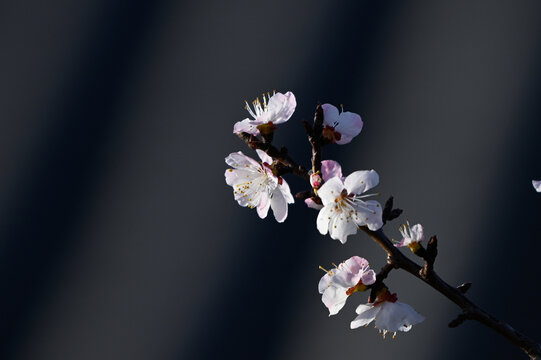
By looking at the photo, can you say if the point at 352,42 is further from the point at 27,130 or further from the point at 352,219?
the point at 352,219

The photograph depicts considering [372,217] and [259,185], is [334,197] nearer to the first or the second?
[372,217]

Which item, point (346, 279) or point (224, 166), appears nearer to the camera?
point (346, 279)

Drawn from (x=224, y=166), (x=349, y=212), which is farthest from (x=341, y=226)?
(x=224, y=166)

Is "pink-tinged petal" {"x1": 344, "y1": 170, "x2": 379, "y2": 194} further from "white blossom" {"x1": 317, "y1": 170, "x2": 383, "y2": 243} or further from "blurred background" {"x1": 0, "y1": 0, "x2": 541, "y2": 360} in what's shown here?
"blurred background" {"x1": 0, "y1": 0, "x2": 541, "y2": 360}

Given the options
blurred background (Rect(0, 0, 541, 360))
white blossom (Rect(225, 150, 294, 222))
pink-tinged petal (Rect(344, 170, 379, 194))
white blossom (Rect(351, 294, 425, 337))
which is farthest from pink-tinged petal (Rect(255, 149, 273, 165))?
blurred background (Rect(0, 0, 541, 360))

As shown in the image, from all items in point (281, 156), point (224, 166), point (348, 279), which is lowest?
point (224, 166)

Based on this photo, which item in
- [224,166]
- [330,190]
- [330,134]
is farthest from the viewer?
[224,166]

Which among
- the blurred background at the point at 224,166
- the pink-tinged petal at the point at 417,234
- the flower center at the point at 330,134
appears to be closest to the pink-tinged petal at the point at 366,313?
the pink-tinged petal at the point at 417,234
